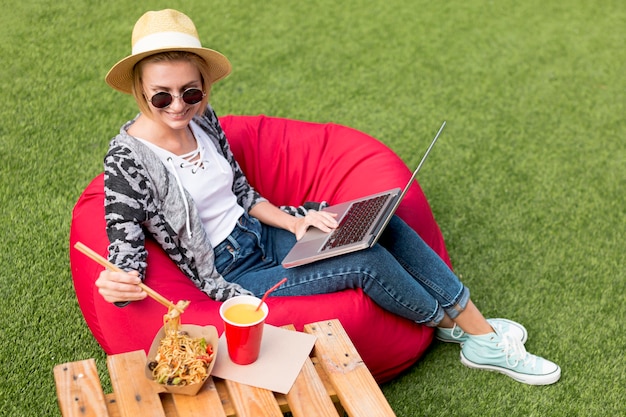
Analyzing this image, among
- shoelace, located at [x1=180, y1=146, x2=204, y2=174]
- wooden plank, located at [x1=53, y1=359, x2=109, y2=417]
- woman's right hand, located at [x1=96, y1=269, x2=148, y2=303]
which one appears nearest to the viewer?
wooden plank, located at [x1=53, y1=359, x2=109, y2=417]

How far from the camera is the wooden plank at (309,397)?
159cm

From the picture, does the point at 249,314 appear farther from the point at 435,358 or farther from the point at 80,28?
the point at 80,28

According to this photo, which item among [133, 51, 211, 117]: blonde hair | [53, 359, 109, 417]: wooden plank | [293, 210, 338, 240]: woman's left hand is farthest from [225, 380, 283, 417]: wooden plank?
[133, 51, 211, 117]: blonde hair

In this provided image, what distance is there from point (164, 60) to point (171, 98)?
103 millimetres

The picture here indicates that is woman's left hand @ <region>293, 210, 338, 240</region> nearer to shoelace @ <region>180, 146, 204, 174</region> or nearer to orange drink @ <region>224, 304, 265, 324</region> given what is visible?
shoelace @ <region>180, 146, 204, 174</region>

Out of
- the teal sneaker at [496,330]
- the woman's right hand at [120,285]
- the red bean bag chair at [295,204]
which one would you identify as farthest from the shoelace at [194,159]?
the teal sneaker at [496,330]

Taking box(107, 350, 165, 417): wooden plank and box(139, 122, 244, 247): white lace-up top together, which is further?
box(139, 122, 244, 247): white lace-up top

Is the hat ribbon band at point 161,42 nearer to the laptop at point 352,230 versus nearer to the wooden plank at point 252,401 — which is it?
the laptop at point 352,230

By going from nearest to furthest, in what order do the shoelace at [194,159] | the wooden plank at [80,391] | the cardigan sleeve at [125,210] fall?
1. the wooden plank at [80,391]
2. the cardigan sleeve at [125,210]
3. the shoelace at [194,159]

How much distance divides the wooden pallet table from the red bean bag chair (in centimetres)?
33

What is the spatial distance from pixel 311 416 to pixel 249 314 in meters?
0.26

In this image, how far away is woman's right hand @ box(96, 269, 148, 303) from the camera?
1.71m

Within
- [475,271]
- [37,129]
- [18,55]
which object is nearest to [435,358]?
[475,271]

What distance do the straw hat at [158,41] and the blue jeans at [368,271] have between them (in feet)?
1.85
